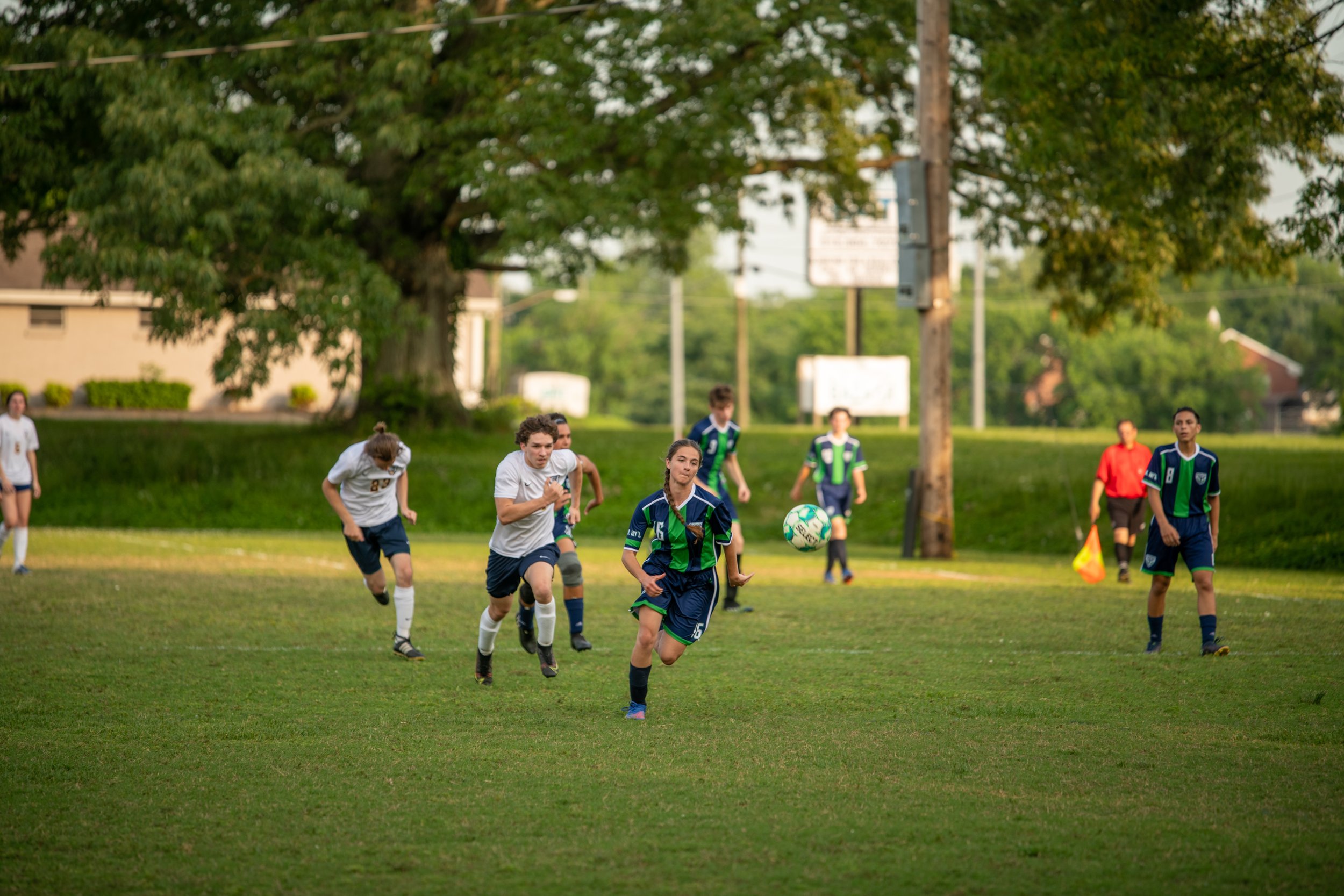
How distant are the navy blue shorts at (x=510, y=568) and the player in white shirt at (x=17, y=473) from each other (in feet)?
27.6

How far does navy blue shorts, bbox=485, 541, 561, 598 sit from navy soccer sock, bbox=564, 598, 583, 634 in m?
1.78

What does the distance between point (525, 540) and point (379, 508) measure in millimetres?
1867

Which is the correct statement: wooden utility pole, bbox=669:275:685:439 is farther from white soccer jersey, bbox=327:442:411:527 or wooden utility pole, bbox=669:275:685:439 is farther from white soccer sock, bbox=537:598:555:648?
white soccer sock, bbox=537:598:555:648

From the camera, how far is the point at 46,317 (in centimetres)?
4628

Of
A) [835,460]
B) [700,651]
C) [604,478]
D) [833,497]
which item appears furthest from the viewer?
[604,478]

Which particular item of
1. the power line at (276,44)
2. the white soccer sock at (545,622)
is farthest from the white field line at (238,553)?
the white soccer sock at (545,622)

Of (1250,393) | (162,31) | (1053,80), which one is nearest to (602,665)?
(1053,80)

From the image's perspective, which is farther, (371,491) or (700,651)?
(700,651)

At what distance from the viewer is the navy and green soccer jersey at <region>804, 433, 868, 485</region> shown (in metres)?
14.8

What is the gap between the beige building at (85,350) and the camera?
150ft

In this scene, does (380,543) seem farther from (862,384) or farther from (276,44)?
(862,384)

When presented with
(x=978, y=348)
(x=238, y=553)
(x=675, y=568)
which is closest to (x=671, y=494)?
(x=675, y=568)

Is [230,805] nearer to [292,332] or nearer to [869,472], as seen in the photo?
[292,332]

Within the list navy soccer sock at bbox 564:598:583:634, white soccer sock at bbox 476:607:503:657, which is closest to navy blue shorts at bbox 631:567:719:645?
white soccer sock at bbox 476:607:503:657
